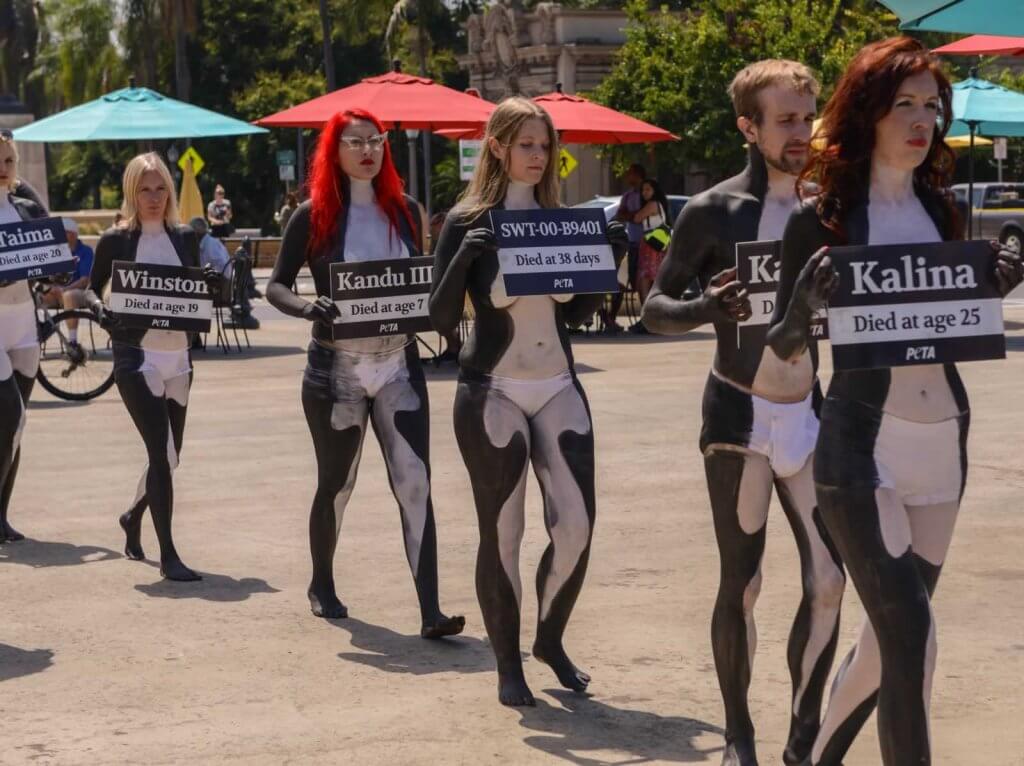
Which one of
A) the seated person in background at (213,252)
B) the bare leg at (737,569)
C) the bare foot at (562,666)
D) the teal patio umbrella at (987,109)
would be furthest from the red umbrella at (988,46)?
the seated person in background at (213,252)

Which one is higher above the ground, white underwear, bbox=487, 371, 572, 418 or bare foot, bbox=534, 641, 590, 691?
white underwear, bbox=487, 371, 572, 418

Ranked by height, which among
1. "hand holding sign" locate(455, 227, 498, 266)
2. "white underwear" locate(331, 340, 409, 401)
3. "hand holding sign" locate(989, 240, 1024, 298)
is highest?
"hand holding sign" locate(989, 240, 1024, 298)

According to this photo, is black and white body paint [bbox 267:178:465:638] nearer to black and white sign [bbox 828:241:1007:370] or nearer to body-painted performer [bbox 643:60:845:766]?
body-painted performer [bbox 643:60:845:766]

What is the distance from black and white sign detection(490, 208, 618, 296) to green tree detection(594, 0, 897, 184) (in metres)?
34.5

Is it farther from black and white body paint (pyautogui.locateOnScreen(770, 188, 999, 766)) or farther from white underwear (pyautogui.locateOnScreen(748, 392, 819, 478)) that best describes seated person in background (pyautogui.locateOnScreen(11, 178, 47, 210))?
black and white body paint (pyautogui.locateOnScreen(770, 188, 999, 766))

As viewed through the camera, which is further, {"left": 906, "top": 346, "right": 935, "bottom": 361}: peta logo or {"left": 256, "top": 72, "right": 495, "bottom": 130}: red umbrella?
{"left": 256, "top": 72, "right": 495, "bottom": 130}: red umbrella

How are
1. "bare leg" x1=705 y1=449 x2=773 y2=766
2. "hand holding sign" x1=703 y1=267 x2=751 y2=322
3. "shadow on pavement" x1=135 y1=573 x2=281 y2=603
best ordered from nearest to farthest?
"hand holding sign" x1=703 y1=267 x2=751 y2=322 → "bare leg" x1=705 y1=449 x2=773 y2=766 → "shadow on pavement" x1=135 y1=573 x2=281 y2=603

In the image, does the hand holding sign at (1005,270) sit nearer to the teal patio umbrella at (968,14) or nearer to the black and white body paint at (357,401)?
the teal patio umbrella at (968,14)

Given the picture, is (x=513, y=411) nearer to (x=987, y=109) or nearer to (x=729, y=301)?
(x=729, y=301)

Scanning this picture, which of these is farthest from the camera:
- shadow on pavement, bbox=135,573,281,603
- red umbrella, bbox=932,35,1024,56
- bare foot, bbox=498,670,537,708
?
red umbrella, bbox=932,35,1024,56

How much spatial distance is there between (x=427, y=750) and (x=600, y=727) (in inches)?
22.5

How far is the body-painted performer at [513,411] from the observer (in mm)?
6211

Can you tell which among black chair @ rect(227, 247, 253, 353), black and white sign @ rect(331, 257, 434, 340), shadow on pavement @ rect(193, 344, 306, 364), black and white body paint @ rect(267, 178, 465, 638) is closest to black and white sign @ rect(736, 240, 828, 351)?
black and white sign @ rect(331, 257, 434, 340)

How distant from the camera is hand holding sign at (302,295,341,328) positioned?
23.8ft
